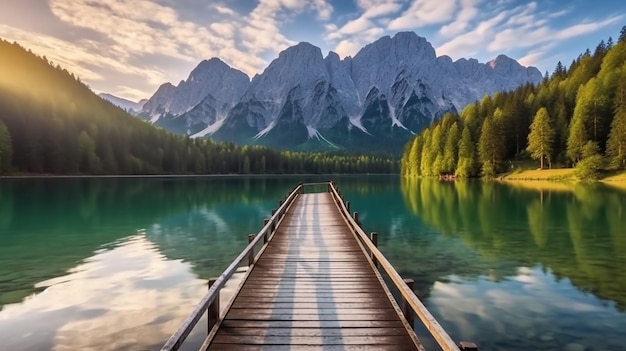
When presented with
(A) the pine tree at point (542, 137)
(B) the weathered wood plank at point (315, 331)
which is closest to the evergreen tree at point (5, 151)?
(B) the weathered wood plank at point (315, 331)

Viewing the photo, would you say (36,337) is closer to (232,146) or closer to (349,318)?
(349,318)

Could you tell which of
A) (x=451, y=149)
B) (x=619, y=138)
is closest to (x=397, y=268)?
(x=619, y=138)

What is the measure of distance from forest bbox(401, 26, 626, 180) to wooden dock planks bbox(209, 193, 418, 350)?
8350 cm

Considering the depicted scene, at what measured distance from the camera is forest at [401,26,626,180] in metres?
80.7

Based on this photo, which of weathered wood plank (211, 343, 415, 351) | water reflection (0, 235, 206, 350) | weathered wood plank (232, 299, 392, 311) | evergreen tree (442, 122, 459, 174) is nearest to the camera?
weathered wood plank (211, 343, 415, 351)

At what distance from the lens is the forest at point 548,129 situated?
80.7m

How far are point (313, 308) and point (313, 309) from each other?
70mm

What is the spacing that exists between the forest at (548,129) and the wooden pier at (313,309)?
3318 inches

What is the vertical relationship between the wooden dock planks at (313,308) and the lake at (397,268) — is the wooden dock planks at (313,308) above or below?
above

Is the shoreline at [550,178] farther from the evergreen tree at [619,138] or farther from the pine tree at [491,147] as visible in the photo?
the pine tree at [491,147]

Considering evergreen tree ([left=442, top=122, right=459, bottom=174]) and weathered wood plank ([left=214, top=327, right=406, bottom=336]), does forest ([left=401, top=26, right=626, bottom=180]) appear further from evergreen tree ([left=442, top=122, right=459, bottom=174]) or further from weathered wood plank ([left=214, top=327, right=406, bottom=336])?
weathered wood plank ([left=214, top=327, right=406, bottom=336])

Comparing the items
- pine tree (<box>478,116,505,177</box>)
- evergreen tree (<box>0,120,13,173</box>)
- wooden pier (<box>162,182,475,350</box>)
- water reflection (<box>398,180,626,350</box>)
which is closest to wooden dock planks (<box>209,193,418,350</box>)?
wooden pier (<box>162,182,475,350</box>)

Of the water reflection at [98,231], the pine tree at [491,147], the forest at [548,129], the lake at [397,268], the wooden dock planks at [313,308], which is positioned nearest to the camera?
the wooden dock planks at [313,308]

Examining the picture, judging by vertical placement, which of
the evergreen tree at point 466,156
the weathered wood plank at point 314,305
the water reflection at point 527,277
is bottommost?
the water reflection at point 527,277
